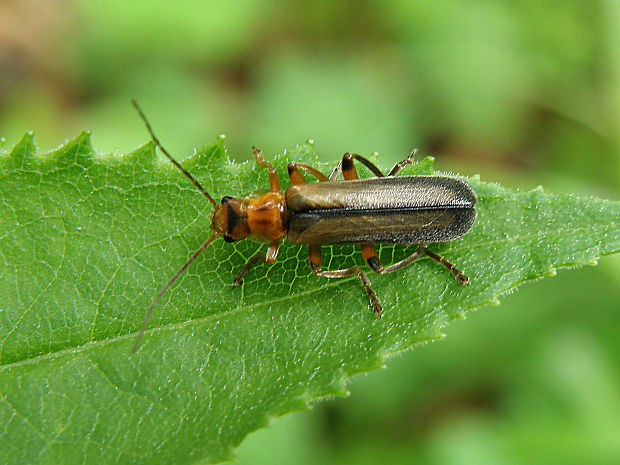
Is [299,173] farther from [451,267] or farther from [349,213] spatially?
[451,267]

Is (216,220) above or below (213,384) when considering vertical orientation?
above

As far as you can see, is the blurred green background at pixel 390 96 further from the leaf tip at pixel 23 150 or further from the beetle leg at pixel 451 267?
the leaf tip at pixel 23 150

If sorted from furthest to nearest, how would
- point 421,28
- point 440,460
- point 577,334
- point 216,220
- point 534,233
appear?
1. point 421,28
2. point 577,334
3. point 440,460
4. point 216,220
5. point 534,233

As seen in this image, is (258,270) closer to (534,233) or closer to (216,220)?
(216,220)

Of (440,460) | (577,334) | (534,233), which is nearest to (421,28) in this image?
(577,334)

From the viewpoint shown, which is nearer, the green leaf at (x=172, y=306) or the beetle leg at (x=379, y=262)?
the green leaf at (x=172, y=306)

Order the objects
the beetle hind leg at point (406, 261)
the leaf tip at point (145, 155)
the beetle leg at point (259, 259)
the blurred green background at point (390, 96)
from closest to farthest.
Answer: the beetle hind leg at point (406, 261), the leaf tip at point (145, 155), the beetle leg at point (259, 259), the blurred green background at point (390, 96)

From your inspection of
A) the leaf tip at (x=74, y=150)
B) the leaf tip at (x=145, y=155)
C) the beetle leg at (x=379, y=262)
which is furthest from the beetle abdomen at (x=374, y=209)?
the leaf tip at (x=74, y=150)
